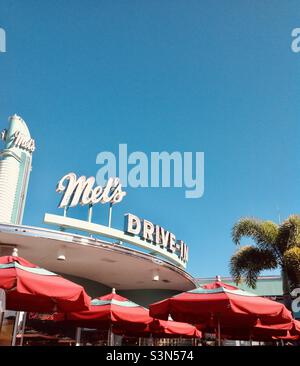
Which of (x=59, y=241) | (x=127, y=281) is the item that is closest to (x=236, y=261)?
(x=127, y=281)

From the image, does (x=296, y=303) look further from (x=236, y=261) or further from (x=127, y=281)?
(x=127, y=281)

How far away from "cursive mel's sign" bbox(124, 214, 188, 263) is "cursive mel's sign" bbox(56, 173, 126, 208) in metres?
1.81

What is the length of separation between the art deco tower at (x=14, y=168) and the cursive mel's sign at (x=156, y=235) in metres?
6.74

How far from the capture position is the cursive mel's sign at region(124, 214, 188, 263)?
16.3 metres

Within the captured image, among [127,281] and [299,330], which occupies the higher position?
[127,281]

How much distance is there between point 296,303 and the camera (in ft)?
57.4

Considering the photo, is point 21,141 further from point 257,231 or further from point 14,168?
point 257,231

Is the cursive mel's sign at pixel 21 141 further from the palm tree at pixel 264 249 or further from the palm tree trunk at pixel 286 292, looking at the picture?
the palm tree trunk at pixel 286 292

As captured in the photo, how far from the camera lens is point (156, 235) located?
1734cm

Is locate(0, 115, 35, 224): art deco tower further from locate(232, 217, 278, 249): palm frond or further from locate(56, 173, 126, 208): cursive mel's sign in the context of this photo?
locate(232, 217, 278, 249): palm frond

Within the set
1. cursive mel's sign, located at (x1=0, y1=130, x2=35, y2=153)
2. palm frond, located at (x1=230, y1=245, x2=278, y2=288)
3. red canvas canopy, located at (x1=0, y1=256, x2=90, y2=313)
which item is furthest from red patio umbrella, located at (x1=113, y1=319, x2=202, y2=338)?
cursive mel's sign, located at (x1=0, y1=130, x2=35, y2=153)

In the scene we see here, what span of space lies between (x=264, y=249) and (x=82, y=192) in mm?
9760

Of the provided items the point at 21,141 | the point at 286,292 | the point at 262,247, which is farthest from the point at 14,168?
the point at 286,292
